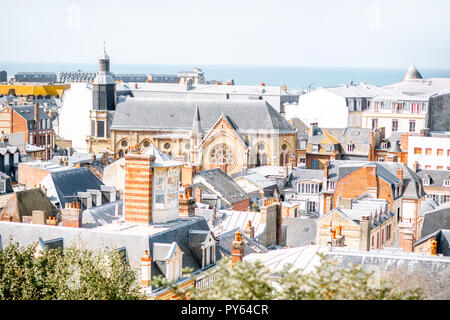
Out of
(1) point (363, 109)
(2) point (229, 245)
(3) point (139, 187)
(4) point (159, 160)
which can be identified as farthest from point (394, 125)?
(3) point (139, 187)

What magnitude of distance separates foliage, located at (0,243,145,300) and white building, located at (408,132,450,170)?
47.7 metres

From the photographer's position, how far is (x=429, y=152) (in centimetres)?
6438

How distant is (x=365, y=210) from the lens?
35906 millimetres

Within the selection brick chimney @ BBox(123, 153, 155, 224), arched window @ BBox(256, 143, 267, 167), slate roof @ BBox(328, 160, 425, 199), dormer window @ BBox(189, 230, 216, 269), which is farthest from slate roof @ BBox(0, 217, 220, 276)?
arched window @ BBox(256, 143, 267, 167)

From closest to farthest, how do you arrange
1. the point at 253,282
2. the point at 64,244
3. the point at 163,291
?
1. the point at 253,282
2. the point at 163,291
3. the point at 64,244

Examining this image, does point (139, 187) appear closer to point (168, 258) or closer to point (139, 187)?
point (139, 187)

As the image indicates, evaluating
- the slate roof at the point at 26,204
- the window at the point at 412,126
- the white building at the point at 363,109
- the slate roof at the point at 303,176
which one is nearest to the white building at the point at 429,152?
the slate roof at the point at 303,176

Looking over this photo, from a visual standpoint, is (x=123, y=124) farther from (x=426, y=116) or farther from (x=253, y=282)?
(x=253, y=282)

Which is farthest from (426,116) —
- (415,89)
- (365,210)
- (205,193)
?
(365,210)

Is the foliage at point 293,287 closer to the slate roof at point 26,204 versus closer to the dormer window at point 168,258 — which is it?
the dormer window at point 168,258

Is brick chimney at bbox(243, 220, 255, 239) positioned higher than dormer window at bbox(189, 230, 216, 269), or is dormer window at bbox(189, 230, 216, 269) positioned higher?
dormer window at bbox(189, 230, 216, 269)

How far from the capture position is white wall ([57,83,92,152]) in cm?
8745

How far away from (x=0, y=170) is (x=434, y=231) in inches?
865

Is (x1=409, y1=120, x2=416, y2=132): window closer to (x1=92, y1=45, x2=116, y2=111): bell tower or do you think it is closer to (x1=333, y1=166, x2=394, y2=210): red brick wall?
(x1=92, y1=45, x2=116, y2=111): bell tower
